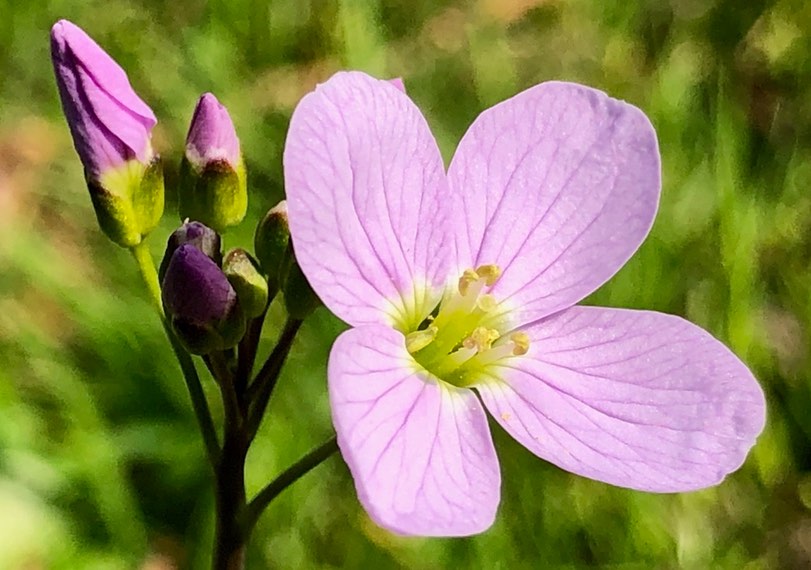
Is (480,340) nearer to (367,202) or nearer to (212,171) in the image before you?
(367,202)

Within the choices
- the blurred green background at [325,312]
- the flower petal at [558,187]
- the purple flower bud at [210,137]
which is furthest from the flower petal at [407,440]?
the blurred green background at [325,312]

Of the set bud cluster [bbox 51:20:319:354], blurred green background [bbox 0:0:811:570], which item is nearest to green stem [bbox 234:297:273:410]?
bud cluster [bbox 51:20:319:354]

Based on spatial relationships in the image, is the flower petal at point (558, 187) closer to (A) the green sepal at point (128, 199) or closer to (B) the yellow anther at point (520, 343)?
(B) the yellow anther at point (520, 343)

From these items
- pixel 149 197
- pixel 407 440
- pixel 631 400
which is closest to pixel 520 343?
pixel 631 400

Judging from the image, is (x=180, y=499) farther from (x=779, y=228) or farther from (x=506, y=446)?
(x=779, y=228)

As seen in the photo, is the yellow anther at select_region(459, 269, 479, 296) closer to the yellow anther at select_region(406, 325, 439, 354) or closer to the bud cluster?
the yellow anther at select_region(406, 325, 439, 354)

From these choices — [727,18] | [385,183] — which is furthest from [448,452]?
[727,18]
